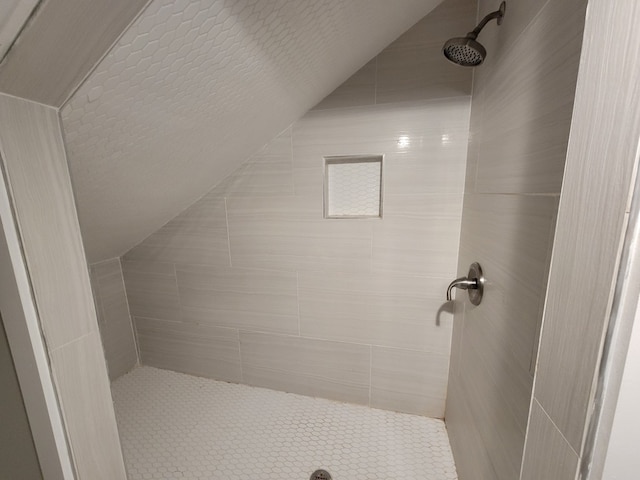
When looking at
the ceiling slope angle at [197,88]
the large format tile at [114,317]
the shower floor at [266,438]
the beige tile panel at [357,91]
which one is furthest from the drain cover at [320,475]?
the beige tile panel at [357,91]

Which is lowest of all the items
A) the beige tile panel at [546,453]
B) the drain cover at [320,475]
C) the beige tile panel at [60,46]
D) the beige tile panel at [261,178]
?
the drain cover at [320,475]

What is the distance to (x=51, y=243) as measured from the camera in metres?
0.39

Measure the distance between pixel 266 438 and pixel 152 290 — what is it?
1013 millimetres

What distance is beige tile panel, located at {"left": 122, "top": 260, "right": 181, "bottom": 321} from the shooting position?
1503mm

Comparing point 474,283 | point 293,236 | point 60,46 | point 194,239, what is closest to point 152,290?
point 194,239

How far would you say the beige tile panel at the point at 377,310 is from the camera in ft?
3.79

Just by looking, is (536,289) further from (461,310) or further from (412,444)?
(412,444)

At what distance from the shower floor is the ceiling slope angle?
3.02 ft

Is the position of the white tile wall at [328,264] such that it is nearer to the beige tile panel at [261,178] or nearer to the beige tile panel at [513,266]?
the beige tile panel at [261,178]

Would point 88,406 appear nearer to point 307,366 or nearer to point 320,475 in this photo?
point 320,475

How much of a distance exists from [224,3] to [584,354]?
78 cm

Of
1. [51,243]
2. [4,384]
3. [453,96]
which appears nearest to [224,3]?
[51,243]

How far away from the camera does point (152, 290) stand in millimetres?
1548

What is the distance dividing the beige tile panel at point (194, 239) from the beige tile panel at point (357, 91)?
0.70 m
